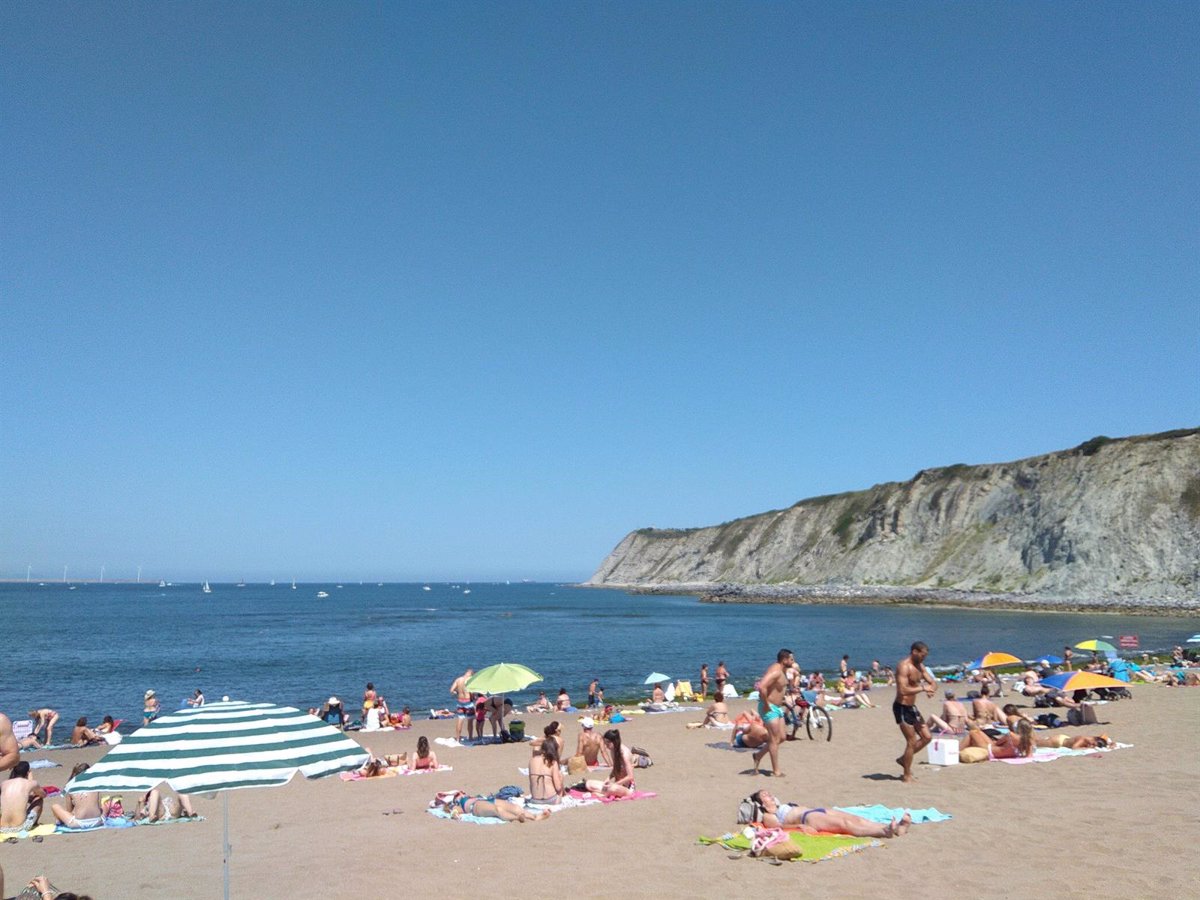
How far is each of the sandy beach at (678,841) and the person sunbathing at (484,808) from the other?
251 mm

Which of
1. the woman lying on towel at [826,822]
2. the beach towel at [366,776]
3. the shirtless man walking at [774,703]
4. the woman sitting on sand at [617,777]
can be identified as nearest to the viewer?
the woman lying on towel at [826,822]

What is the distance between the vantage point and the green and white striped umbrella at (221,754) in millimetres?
5305

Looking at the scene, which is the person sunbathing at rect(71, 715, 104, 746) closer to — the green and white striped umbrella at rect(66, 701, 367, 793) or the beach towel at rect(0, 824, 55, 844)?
the beach towel at rect(0, 824, 55, 844)

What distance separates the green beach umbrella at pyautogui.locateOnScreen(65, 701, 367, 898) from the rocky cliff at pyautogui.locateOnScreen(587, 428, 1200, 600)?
74.2 metres

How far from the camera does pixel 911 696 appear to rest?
11117mm

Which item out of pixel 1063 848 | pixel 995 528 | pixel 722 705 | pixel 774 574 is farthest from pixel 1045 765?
pixel 774 574

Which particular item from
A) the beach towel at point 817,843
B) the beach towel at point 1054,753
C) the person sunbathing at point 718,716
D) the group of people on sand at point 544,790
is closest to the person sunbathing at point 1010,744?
the beach towel at point 1054,753

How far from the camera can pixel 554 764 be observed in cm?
1140

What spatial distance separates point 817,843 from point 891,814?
132 centimetres

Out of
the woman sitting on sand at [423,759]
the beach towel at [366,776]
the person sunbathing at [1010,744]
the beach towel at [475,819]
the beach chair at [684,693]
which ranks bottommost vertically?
the beach chair at [684,693]

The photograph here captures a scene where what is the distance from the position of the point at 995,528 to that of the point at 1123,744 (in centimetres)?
7766

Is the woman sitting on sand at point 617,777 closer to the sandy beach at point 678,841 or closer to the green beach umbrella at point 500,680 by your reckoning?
the sandy beach at point 678,841

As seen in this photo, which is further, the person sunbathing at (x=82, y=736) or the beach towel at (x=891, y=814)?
the person sunbathing at (x=82, y=736)

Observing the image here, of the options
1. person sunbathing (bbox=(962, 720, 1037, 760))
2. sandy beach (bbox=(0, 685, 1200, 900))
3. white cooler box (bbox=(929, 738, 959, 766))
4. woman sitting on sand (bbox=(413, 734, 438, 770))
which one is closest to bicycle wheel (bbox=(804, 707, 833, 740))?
sandy beach (bbox=(0, 685, 1200, 900))
